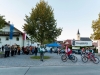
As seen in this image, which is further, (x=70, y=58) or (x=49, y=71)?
(x=70, y=58)

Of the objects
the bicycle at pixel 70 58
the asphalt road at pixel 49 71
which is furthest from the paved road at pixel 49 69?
the bicycle at pixel 70 58

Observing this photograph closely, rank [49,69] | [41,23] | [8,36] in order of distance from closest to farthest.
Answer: [49,69] → [41,23] → [8,36]

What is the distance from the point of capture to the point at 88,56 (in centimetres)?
1903

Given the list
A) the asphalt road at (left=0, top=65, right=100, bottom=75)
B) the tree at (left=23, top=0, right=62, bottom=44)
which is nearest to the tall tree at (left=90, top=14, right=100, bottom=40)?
the tree at (left=23, top=0, right=62, bottom=44)

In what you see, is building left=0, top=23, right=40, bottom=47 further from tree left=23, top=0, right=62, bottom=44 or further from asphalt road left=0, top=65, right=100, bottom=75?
asphalt road left=0, top=65, right=100, bottom=75

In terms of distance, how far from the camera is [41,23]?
24.0 m

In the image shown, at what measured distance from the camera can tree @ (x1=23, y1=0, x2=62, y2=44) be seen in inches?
941

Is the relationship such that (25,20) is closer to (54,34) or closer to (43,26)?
(43,26)

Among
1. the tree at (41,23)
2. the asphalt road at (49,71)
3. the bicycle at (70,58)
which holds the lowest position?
the asphalt road at (49,71)

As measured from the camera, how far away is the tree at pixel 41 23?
78.4ft

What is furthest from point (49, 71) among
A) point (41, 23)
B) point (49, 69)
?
point (41, 23)

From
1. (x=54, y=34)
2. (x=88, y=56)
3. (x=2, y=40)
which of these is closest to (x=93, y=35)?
(x=54, y=34)

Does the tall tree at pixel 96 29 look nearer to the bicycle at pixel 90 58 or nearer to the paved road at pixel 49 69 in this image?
the bicycle at pixel 90 58

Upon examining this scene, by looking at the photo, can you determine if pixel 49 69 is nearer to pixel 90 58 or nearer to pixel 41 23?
pixel 90 58
